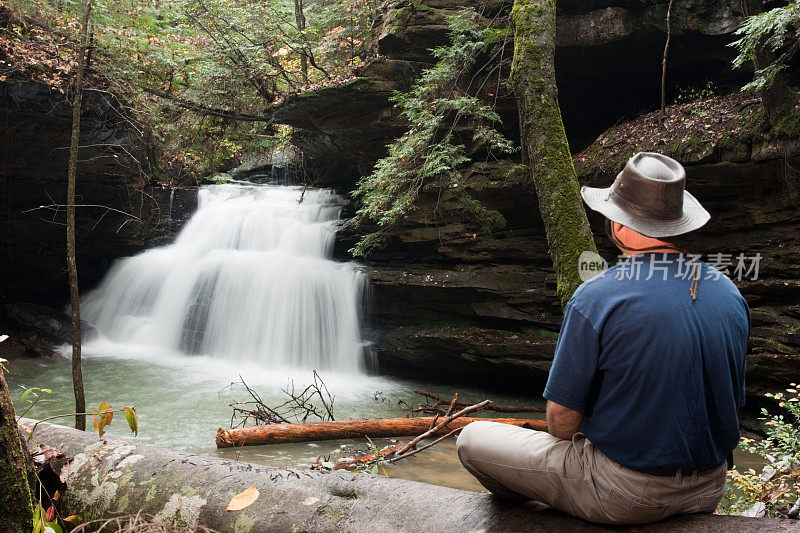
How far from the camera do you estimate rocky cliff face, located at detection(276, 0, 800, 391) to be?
734 centimetres

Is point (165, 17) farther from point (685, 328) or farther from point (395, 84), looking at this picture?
point (685, 328)

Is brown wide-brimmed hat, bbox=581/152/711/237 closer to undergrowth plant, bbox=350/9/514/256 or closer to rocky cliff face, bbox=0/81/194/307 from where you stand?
undergrowth plant, bbox=350/9/514/256

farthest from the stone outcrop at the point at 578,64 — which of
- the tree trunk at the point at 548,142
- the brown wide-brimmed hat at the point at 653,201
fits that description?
the brown wide-brimmed hat at the point at 653,201

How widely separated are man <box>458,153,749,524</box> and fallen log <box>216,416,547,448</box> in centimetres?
378

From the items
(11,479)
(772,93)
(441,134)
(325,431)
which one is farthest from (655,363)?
(441,134)

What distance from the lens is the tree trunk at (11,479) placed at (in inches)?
72.2

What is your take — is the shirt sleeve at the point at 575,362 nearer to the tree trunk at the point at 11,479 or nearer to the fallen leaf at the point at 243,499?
the fallen leaf at the point at 243,499

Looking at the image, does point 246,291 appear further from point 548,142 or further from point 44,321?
point 548,142

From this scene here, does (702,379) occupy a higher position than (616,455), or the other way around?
(702,379)

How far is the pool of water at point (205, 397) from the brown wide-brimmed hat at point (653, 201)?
11.0 ft

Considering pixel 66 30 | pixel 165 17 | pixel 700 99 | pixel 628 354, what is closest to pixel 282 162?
pixel 165 17

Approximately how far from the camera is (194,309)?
38.9ft

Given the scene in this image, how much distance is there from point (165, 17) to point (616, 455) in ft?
50.9

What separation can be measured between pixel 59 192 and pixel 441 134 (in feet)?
28.6
